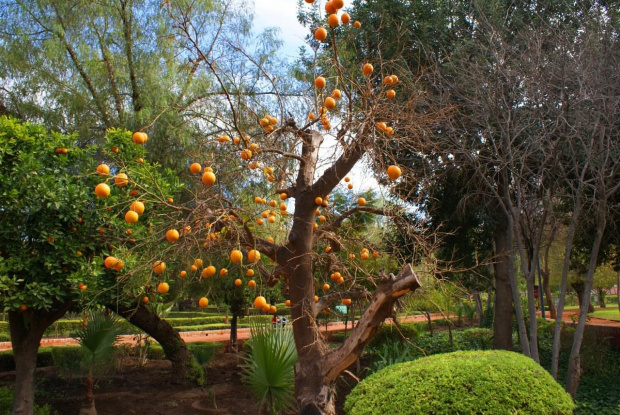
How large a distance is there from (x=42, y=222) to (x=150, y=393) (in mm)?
4394

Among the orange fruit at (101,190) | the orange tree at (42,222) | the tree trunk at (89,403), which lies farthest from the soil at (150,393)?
the orange fruit at (101,190)

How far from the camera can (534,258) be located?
6.48 m

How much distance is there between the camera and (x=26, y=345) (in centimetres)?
575

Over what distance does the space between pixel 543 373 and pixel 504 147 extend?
3.27 m

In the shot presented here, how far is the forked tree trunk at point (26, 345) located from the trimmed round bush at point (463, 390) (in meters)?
3.92

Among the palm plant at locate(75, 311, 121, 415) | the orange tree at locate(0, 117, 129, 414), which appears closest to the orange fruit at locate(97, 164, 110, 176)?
the orange tree at locate(0, 117, 129, 414)

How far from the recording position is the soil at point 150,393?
7.10 m

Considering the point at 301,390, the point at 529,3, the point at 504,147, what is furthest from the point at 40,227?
the point at 529,3

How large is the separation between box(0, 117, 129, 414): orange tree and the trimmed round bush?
3.12m

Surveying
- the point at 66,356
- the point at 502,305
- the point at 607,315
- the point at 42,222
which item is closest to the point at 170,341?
the point at 66,356

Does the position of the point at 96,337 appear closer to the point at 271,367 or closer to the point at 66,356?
the point at 271,367

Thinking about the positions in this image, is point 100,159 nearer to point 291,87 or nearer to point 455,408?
point 291,87

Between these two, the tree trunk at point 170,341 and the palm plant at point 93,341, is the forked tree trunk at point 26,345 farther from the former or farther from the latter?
the tree trunk at point 170,341

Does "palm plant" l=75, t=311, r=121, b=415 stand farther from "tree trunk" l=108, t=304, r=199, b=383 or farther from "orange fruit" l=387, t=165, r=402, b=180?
"orange fruit" l=387, t=165, r=402, b=180
